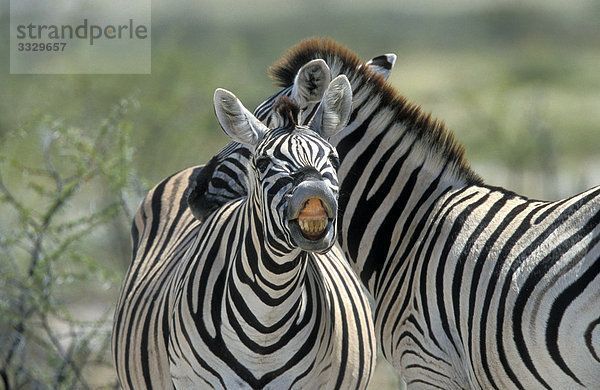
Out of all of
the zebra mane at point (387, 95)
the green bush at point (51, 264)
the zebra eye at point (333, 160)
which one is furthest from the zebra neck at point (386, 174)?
the green bush at point (51, 264)

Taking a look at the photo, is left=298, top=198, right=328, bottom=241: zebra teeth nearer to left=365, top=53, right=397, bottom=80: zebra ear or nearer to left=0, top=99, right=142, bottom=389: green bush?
left=365, top=53, right=397, bottom=80: zebra ear

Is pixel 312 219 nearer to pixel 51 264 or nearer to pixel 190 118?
pixel 51 264

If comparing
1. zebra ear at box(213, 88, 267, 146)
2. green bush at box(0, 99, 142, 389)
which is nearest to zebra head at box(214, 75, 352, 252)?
zebra ear at box(213, 88, 267, 146)

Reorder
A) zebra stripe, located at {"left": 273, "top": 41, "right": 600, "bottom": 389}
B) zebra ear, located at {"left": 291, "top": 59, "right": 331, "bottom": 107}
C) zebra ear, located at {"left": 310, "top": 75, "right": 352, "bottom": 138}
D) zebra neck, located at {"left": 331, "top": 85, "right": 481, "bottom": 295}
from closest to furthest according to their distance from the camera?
1. zebra stripe, located at {"left": 273, "top": 41, "right": 600, "bottom": 389}
2. zebra ear, located at {"left": 310, "top": 75, "right": 352, "bottom": 138}
3. zebra ear, located at {"left": 291, "top": 59, "right": 331, "bottom": 107}
4. zebra neck, located at {"left": 331, "top": 85, "right": 481, "bottom": 295}

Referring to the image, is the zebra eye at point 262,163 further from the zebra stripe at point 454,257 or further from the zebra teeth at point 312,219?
the zebra stripe at point 454,257

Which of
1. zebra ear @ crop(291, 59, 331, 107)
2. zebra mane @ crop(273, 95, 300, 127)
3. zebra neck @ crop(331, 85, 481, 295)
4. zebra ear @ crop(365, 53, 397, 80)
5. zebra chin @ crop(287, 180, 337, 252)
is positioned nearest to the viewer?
zebra chin @ crop(287, 180, 337, 252)

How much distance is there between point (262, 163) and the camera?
11.6ft

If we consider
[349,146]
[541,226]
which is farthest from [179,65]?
[541,226]

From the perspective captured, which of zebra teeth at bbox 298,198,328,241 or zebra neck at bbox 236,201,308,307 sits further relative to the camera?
zebra neck at bbox 236,201,308,307

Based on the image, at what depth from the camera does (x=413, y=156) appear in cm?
448

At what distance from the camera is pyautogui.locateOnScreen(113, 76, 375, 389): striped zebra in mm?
3434

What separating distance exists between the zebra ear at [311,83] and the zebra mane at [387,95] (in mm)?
338

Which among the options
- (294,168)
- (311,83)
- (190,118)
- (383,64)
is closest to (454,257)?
(294,168)

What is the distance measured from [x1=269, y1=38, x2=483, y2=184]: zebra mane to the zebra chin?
1314 mm
